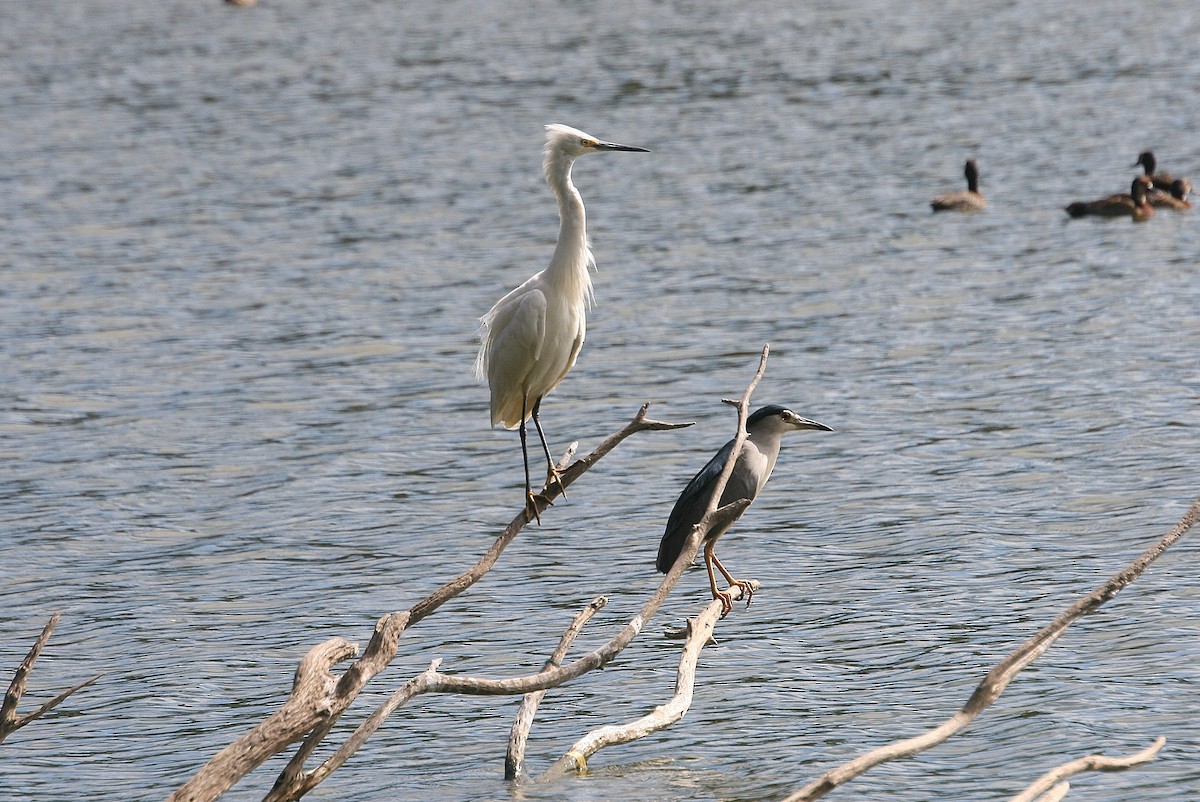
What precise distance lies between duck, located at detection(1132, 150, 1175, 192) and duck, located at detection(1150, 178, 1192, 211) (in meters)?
0.07

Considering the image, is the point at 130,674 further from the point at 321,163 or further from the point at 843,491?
the point at 321,163

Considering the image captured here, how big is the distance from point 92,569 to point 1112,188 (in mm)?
15175

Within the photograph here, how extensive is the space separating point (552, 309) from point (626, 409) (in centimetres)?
682

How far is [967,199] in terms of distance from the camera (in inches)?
859

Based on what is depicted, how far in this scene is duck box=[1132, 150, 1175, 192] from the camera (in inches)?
853

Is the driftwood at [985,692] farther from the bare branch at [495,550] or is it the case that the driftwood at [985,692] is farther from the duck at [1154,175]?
the duck at [1154,175]

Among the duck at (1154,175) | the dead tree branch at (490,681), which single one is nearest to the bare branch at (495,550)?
the dead tree branch at (490,681)

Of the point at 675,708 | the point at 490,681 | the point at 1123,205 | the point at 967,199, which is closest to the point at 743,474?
the point at 675,708

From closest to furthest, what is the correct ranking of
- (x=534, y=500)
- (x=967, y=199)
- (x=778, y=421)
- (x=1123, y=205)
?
(x=534, y=500)
(x=778, y=421)
(x=1123, y=205)
(x=967, y=199)

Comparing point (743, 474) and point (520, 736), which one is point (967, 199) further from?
point (520, 736)

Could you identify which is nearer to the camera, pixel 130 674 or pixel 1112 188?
pixel 130 674

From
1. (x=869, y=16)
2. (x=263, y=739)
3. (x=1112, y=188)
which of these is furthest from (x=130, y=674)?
(x=869, y=16)

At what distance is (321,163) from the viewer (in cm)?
2725

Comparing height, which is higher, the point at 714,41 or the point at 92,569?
the point at 714,41
